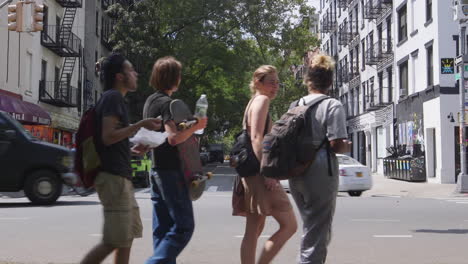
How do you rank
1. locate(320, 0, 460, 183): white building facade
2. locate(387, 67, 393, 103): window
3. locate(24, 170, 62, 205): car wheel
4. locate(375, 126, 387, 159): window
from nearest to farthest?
locate(24, 170, 62, 205): car wheel
locate(320, 0, 460, 183): white building facade
locate(387, 67, 393, 103): window
locate(375, 126, 387, 159): window

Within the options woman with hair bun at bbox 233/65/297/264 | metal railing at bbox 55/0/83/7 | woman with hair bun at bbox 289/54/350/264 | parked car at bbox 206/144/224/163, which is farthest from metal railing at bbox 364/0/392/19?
parked car at bbox 206/144/224/163

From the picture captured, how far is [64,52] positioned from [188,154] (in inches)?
1175

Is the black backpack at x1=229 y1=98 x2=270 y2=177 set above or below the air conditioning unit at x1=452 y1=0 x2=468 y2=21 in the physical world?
below

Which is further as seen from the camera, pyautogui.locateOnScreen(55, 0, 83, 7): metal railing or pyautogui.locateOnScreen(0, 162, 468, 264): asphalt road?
pyautogui.locateOnScreen(55, 0, 83, 7): metal railing

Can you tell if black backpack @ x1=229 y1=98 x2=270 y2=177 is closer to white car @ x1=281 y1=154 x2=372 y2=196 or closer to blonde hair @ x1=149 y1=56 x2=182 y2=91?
blonde hair @ x1=149 y1=56 x2=182 y2=91

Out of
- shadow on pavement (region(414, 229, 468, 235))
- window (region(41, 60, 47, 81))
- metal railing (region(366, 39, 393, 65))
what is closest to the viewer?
shadow on pavement (region(414, 229, 468, 235))

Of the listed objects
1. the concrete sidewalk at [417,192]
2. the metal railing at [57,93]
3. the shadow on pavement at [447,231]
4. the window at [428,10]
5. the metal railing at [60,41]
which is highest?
the window at [428,10]

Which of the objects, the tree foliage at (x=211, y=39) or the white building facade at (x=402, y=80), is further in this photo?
the tree foliage at (x=211, y=39)

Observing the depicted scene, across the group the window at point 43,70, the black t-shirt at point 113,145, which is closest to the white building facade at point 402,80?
the window at point 43,70

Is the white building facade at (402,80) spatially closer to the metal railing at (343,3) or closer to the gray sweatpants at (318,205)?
the metal railing at (343,3)

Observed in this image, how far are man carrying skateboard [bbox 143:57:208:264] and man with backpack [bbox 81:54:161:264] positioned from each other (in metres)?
0.29

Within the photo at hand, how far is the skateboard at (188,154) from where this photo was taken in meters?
4.52

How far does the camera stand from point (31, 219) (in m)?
11.0

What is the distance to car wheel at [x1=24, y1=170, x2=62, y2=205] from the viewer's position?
1366cm
